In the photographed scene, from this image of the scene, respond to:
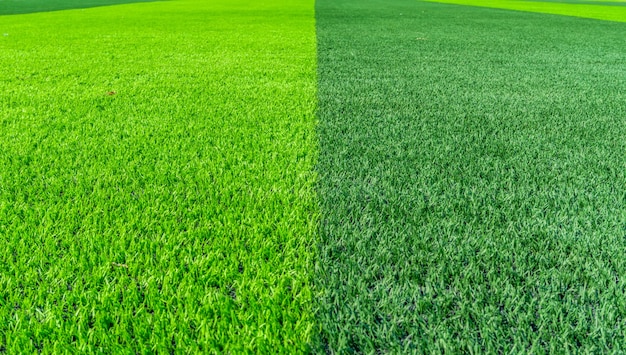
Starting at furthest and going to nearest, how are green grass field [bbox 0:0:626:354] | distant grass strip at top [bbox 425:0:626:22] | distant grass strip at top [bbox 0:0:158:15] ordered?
distant grass strip at top [bbox 0:0:158:15]
distant grass strip at top [bbox 425:0:626:22]
green grass field [bbox 0:0:626:354]

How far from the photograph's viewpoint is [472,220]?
175cm

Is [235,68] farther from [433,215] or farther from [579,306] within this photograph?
[579,306]

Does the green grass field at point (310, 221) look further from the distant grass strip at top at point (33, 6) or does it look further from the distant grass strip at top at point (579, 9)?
the distant grass strip at top at point (33, 6)

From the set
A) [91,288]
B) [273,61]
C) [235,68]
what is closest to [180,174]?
[91,288]

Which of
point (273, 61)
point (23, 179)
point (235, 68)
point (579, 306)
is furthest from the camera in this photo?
point (273, 61)

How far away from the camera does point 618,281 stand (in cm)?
139

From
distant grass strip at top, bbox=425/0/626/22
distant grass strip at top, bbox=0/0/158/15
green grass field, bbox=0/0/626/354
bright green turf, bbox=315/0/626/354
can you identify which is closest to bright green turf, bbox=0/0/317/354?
green grass field, bbox=0/0/626/354

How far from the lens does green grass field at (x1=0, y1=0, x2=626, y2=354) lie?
1.21 m

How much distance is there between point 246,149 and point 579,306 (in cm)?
177

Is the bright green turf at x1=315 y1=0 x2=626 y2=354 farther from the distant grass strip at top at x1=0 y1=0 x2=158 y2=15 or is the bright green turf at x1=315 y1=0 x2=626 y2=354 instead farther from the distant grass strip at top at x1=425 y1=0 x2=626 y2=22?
the distant grass strip at top at x1=0 y1=0 x2=158 y2=15

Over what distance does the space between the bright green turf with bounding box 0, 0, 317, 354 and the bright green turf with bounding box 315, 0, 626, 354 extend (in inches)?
6.5

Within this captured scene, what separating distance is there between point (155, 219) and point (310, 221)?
24.1 inches

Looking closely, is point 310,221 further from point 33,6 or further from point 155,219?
point 33,6

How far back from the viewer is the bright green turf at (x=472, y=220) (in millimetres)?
1208
